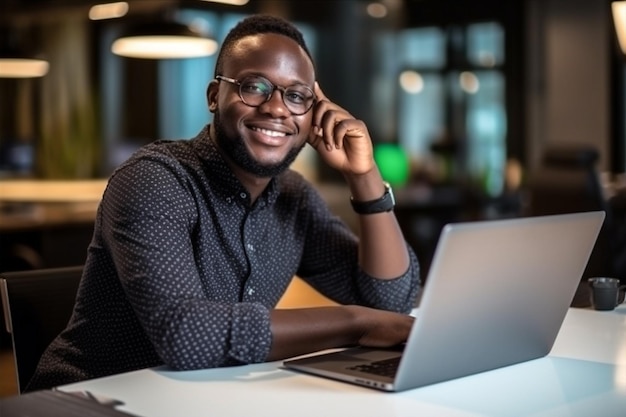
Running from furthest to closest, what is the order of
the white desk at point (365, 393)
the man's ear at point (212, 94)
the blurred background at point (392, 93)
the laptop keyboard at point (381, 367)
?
1. the blurred background at point (392, 93)
2. the man's ear at point (212, 94)
3. the laptop keyboard at point (381, 367)
4. the white desk at point (365, 393)

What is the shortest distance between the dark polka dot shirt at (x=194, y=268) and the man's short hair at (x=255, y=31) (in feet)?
0.56

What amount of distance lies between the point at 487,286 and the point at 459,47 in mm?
11458

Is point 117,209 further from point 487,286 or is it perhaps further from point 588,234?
point 588,234

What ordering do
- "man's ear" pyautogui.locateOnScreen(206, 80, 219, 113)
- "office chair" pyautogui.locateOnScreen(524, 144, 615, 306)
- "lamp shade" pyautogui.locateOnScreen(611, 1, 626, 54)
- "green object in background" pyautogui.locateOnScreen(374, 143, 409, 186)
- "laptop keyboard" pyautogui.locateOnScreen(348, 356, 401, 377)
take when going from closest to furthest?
"laptop keyboard" pyautogui.locateOnScreen(348, 356, 401, 377) < "man's ear" pyautogui.locateOnScreen(206, 80, 219, 113) < "lamp shade" pyautogui.locateOnScreen(611, 1, 626, 54) < "office chair" pyautogui.locateOnScreen(524, 144, 615, 306) < "green object in background" pyautogui.locateOnScreen(374, 143, 409, 186)

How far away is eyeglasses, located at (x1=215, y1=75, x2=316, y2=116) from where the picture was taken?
1.93m

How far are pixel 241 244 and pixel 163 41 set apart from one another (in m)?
3.91

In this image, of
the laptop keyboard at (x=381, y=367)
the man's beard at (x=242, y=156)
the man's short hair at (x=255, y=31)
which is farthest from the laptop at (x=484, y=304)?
the man's short hair at (x=255, y=31)

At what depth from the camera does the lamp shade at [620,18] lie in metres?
3.70

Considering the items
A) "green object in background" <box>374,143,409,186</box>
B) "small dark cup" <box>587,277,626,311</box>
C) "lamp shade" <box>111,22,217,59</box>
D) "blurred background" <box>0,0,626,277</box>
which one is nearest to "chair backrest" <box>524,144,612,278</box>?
"lamp shade" <box>111,22,217,59</box>

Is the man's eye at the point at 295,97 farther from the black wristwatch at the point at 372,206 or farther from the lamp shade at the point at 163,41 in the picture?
the lamp shade at the point at 163,41

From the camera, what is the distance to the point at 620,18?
381 cm

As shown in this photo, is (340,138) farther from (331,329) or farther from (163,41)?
(163,41)

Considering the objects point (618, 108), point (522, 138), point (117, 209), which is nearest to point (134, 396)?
point (117, 209)

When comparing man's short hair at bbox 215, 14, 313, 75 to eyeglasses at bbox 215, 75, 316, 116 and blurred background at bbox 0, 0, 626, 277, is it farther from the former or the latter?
blurred background at bbox 0, 0, 626, 277
